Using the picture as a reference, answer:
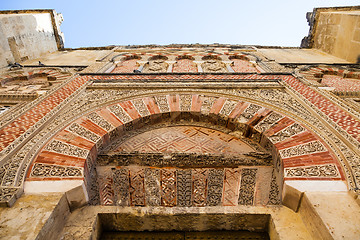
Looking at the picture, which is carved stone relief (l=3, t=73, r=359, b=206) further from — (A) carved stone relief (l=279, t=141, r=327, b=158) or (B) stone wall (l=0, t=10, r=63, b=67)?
(B) stone wall (l=0, t=10, r=63, b=67)

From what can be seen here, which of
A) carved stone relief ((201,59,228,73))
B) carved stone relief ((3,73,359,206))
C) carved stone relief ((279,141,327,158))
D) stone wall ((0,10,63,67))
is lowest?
carved stone relief ((279,141,327,158))

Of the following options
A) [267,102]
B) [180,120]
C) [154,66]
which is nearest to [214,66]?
[154,66]

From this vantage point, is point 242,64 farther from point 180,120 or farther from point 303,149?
point 303,149

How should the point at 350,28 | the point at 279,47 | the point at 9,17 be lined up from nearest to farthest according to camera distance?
the point at 9,17 < the point at 350,28 < the point at 279,47

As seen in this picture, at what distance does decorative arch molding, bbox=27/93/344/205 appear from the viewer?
5.79 ft

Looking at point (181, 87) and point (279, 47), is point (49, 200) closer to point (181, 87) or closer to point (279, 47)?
point (181, 87)

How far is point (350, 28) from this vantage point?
4922 millimetres

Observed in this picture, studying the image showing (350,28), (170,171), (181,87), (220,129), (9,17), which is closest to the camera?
(170,171)

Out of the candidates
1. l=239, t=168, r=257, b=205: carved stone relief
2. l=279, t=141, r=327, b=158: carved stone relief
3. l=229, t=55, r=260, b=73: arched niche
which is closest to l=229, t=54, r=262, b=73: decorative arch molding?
l=229, t=55, r=260, b=73: arched niche

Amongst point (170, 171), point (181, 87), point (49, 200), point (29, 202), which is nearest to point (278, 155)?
point (170, 171)

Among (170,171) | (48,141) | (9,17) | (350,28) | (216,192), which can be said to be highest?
(9,17)

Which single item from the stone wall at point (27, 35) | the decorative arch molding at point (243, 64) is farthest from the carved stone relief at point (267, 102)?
the stone wall at point (27, 35)

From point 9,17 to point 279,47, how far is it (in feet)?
22.4

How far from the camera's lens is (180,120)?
2.75 metres
